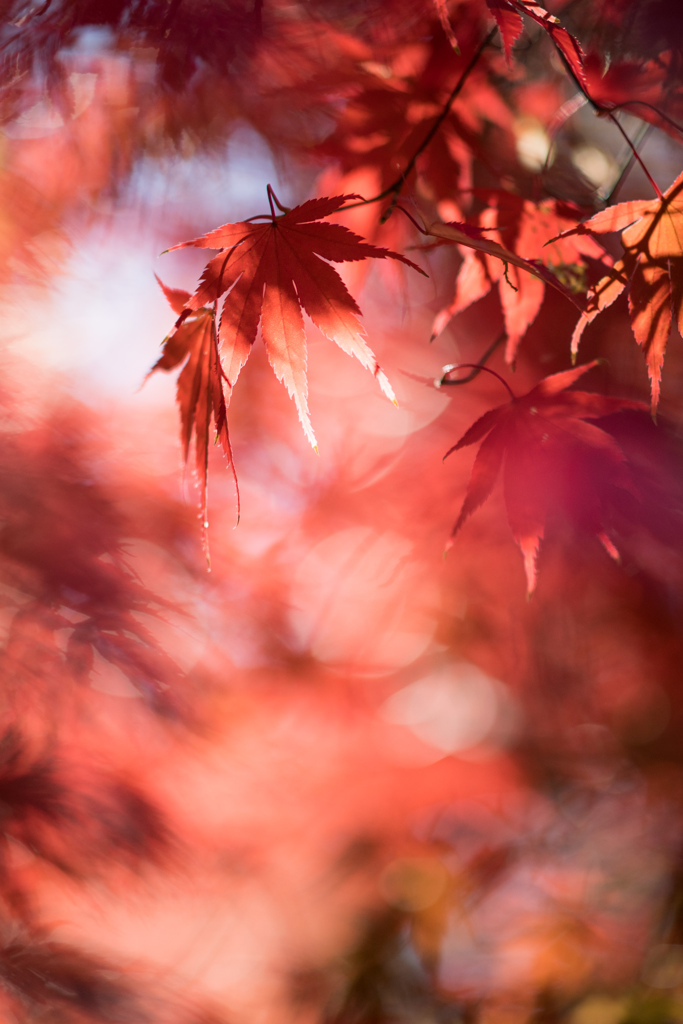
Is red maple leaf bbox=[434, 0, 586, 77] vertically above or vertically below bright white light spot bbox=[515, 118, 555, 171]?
above

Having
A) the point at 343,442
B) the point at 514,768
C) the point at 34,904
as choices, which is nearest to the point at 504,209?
the point at 343,442

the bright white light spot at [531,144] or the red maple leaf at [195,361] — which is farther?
the bright white light spot at [531,144]

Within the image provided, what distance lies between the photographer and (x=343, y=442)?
0.56m

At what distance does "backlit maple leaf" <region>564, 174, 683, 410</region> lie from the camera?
303mm

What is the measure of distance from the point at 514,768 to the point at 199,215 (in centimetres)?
72

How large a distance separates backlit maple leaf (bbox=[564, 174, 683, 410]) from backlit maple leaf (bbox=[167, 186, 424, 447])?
0.15 metres

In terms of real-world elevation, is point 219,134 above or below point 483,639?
above

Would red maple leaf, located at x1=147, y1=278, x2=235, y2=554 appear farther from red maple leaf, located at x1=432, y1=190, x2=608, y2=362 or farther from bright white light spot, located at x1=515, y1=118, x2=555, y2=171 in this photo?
bright white light spot, located at x1=515, y1=118, x2=555, y2=171

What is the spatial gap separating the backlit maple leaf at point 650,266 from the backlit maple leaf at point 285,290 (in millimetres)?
147

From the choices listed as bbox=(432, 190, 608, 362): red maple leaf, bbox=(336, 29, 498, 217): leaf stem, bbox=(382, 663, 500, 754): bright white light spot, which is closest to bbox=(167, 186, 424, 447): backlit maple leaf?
bbox=(336, 29, 498, 217): leaf stem

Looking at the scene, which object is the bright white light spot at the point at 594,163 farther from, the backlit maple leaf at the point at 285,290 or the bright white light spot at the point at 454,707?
the bright white light spot at the point at 454,707

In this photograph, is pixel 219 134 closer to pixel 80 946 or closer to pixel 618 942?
pixel 80 946

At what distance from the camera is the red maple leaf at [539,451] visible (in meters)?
0.38

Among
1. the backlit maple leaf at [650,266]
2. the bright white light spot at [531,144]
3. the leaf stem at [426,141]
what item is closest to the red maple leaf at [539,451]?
the backlit maple leaf at [650,266]
